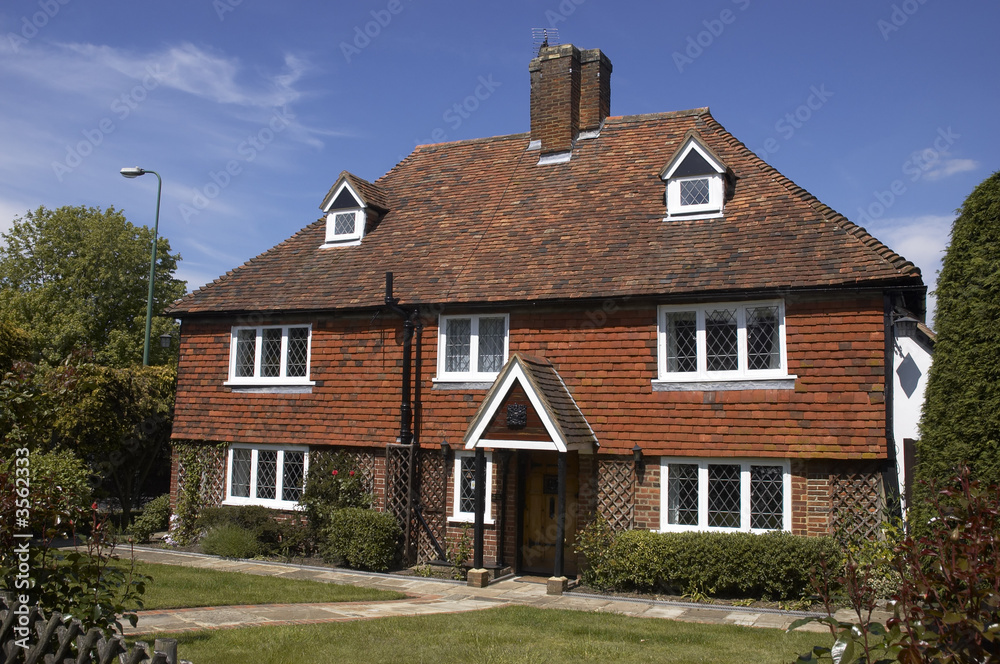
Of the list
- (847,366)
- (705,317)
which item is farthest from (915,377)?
(705,317)

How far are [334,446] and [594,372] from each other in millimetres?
6183

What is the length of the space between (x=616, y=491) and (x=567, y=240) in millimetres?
5488

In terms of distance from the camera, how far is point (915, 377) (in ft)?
44.2

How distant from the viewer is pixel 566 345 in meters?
15.8

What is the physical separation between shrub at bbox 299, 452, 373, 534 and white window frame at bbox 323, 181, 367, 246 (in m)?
5.52

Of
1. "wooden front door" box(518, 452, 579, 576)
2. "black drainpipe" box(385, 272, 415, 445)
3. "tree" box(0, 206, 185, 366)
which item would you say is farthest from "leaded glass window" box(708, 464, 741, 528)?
"tree" box(0, 206, 185, 366)

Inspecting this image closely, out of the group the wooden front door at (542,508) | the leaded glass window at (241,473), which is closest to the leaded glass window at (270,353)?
the leaded glass window at (241,473)

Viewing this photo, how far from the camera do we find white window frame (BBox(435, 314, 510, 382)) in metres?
16.3

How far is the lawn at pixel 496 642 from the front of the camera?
8742 millimetres

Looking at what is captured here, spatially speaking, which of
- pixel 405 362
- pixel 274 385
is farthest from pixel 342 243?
pixel 405 362

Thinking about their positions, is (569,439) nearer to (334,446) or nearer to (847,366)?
(847,366)

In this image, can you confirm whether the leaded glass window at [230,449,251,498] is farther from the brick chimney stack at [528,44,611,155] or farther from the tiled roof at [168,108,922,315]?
the brick chimney stack at [528,44,611,155]

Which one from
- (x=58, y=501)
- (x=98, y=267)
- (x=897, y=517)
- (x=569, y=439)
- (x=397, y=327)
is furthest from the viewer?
(x=98, y=267)

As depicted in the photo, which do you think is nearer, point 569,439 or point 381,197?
point 569,439
